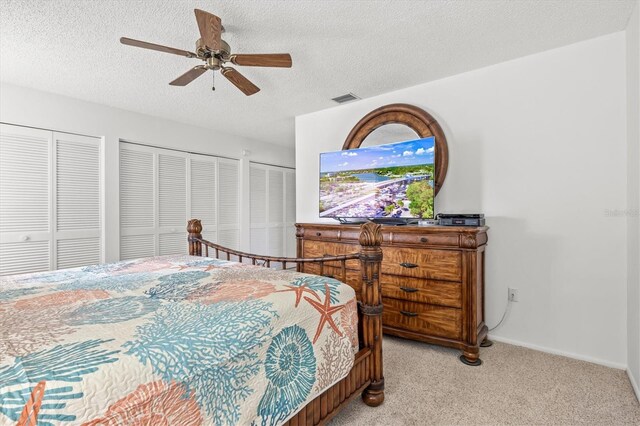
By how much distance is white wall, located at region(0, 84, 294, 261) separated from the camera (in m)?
3.21

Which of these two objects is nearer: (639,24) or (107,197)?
(639,24)

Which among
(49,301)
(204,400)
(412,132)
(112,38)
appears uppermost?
(112,38)

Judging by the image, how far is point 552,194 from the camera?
256 cm

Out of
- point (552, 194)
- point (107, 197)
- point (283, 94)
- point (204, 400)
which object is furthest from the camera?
point (107, 197)

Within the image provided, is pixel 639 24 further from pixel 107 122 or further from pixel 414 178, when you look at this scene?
pixel 107 122

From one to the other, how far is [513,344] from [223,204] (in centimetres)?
420

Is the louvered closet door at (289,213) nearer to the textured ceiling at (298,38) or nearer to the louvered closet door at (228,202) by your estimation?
the louvered closet door at (228,202)

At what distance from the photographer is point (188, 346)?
0.99 metres

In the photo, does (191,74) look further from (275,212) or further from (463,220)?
(275,212)

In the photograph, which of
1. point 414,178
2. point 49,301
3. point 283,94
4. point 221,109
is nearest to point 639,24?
point 414,178

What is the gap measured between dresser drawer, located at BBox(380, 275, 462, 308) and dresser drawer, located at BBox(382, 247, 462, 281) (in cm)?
4

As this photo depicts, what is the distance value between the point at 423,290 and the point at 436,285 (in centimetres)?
12

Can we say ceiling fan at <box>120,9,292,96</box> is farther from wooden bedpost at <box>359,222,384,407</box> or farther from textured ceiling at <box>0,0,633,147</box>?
wooden bedpost at <box>359,222,384,407</box>

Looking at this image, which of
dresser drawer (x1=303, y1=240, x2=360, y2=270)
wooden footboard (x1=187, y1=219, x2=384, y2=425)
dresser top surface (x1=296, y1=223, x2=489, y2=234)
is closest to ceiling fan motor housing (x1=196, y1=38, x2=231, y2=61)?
wooden footboard (x1=187, y1=219, x2=384, y2=425)
